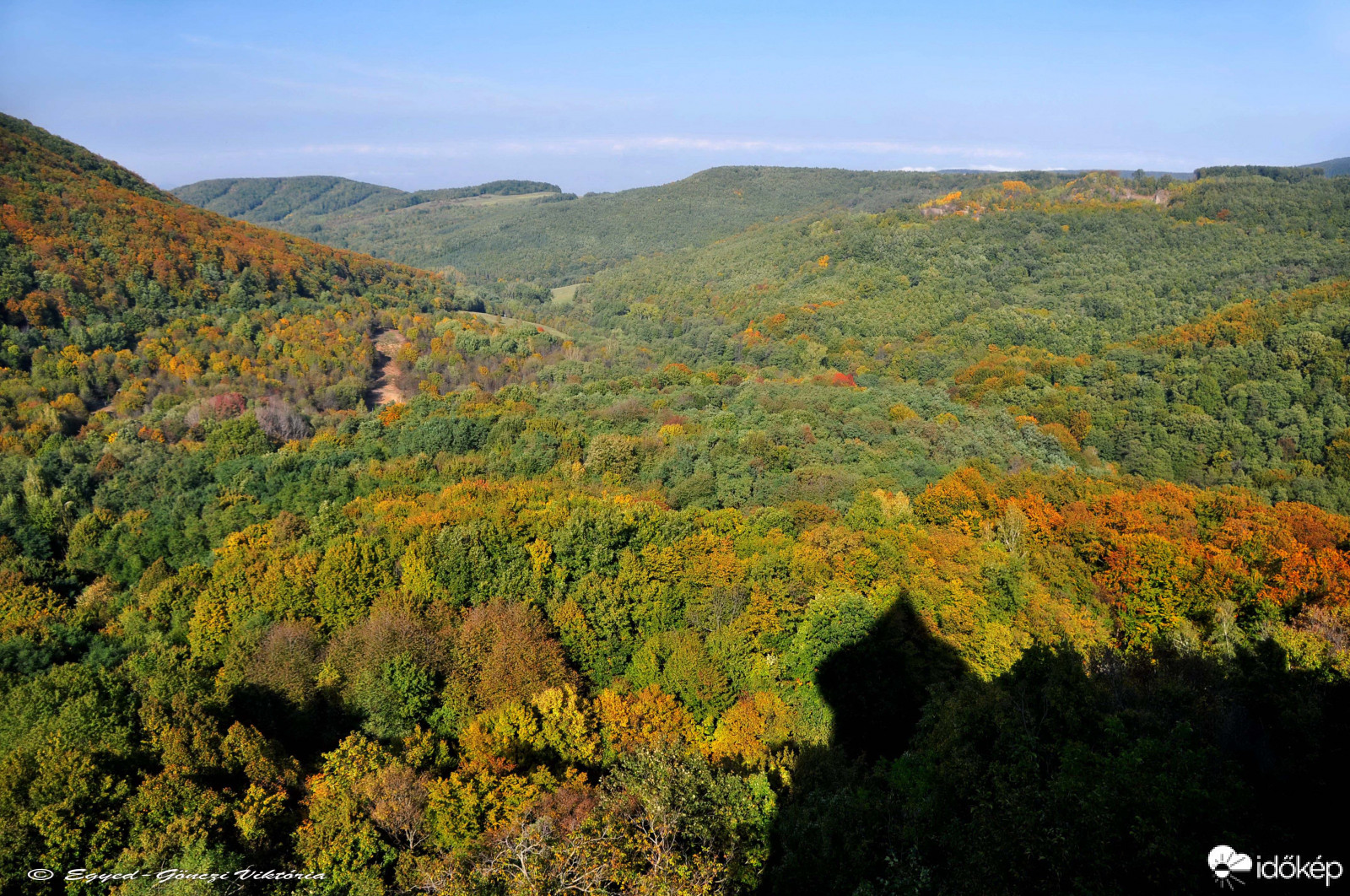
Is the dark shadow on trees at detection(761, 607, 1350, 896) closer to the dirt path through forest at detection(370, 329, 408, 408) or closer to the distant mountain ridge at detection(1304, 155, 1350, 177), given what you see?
the dirt path through forest at detection(370, 329, 408, 408)

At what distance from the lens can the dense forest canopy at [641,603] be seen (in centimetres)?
1488

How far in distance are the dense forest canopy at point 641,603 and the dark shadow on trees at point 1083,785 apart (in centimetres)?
11

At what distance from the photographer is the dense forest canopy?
586 inches

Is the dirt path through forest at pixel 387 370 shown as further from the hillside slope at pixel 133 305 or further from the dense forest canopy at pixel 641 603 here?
the hillside slope at pixel 133 305

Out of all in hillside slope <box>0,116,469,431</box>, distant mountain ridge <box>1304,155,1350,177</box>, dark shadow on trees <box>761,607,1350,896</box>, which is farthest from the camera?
distant mountain ridge <box>1304,155,1350,177</box>

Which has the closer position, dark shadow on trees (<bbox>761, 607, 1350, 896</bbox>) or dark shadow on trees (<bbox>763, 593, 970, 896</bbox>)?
dark shadow on trees (<bbox>761, 607, 1350, 896</bbox>)

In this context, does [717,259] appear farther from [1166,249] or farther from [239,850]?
[239,850]

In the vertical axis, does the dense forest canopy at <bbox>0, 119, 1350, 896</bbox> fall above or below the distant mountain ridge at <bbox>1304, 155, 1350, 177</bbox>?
below

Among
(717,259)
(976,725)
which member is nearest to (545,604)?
A: (976,725)

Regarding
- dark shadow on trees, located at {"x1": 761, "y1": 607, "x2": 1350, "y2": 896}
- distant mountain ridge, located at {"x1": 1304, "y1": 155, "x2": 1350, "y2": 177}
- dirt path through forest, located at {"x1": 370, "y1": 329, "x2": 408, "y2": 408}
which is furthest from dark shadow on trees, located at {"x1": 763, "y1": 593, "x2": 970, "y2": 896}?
distant mountain ridge, located at {"x1": 1304, "y1": 155, "x2": 1350, "y2": 177}

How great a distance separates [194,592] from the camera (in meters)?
32.3

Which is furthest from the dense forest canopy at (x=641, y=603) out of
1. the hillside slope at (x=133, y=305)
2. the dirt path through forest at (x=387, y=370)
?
the dirt path through forest at (x=387, y=370)

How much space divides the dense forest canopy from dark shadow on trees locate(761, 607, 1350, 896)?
4.4 inches

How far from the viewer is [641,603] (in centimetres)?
2916
